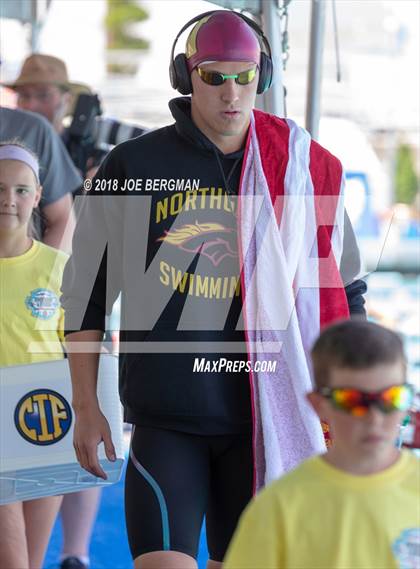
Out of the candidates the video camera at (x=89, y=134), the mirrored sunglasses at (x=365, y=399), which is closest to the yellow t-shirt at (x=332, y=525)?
the mirrored sunglasses at (x=365, y=399)

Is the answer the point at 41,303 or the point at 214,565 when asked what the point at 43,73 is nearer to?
the point at 41,303

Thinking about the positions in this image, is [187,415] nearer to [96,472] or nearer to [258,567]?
[96,472]

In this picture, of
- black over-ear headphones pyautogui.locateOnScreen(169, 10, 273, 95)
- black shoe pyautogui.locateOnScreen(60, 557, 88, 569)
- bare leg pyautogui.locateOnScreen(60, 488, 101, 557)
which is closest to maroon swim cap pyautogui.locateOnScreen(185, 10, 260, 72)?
black over-ear headphones pyautogui.locateOnScreen(169, 10, 273, 95)

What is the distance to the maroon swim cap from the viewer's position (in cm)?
292

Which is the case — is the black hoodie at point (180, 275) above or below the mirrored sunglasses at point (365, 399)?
above

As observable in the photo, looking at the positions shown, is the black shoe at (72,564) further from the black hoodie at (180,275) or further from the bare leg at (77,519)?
the black hoodie at (180,275)

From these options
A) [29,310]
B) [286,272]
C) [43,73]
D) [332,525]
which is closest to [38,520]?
[29,310]

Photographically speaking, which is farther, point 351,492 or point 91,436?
point 91,436

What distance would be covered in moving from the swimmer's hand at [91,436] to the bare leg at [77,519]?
2189 millimetres

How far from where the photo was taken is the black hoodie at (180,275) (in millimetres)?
2842

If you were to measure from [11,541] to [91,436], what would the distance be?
1.16 m

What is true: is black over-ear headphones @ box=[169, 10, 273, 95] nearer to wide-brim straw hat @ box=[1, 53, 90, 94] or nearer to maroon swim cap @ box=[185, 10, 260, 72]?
maroon swim cap @ box=[185, 10, 260, 72]

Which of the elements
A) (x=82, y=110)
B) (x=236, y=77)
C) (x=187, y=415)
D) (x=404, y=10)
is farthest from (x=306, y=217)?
(x=404, y=10)

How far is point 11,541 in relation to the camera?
3961 mm
